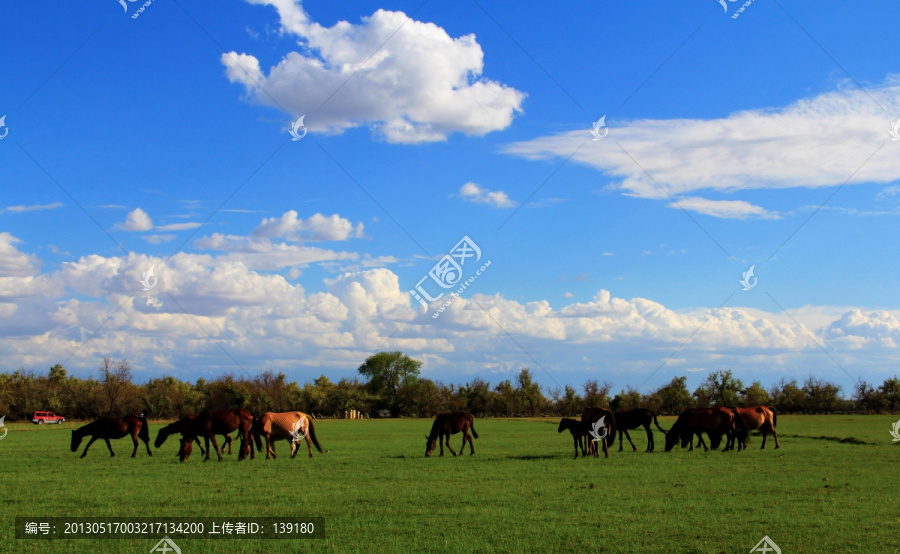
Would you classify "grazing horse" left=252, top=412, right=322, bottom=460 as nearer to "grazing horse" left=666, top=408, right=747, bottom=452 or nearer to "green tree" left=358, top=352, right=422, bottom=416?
"grazing horse" left=666, top=408, right=747, bottom=452

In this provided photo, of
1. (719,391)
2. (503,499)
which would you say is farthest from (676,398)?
(503,499)

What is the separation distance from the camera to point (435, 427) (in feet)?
80.3

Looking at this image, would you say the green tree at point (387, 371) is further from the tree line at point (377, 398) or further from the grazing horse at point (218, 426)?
the grazing horse at point (218, 426)

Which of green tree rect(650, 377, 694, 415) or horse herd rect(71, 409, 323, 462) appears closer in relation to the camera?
horse herd rect(71, 409, 323, 462)

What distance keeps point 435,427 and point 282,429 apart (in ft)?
17.9

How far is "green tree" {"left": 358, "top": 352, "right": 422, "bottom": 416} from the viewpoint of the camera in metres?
113

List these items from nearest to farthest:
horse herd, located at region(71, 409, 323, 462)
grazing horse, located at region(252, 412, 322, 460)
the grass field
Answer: the grass field → horse herd, located at region(71, 409, 323, 462) → grazing horse, located at region(252, 412, 322, 460)

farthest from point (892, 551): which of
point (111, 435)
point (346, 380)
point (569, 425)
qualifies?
point (346, 380)

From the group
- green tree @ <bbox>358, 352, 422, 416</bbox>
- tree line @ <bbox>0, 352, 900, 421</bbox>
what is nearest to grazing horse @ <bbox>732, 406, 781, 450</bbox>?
tree line @ <bbox>0, 352, 900, 421</bbox>

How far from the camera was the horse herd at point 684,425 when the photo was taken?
2308 cm

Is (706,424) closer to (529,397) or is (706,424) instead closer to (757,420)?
(757,420)

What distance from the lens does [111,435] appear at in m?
25.1

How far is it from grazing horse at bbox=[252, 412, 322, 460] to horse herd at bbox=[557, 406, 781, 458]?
9.23 metres

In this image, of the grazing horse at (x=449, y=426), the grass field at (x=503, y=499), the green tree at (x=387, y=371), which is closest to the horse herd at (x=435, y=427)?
the grazing horse at (x=449, y=426)
